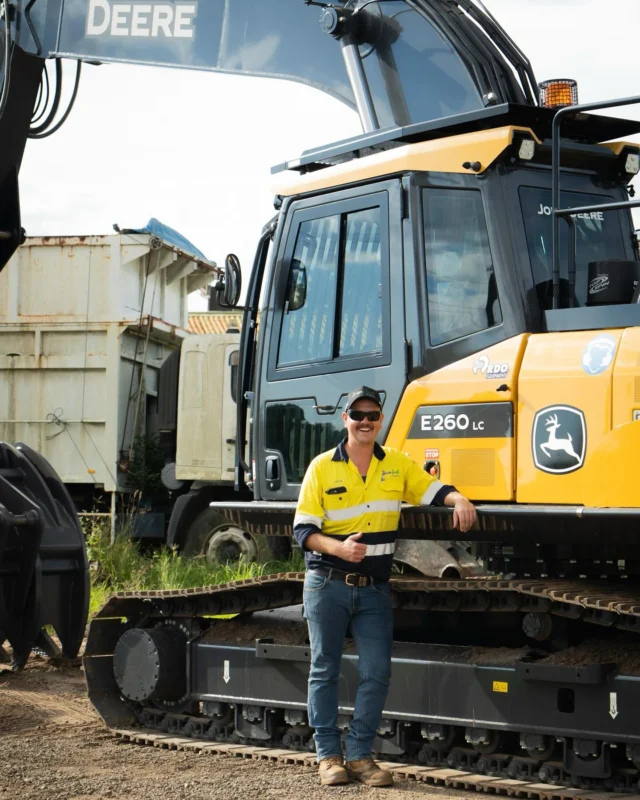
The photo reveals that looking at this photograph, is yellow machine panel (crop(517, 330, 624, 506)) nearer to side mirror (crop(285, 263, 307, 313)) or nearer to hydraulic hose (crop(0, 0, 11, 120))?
side mirror (crop(285, 263, 307, 313))

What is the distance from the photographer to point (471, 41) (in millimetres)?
6980

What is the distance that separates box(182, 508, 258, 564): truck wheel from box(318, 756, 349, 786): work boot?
7.26m

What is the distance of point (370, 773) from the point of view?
621cm

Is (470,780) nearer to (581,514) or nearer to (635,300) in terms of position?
(581,514)

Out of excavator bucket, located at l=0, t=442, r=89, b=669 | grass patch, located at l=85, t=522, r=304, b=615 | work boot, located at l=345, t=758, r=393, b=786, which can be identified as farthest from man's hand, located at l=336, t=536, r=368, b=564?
grass patch, located at l=85, t=522, r=304, b=615

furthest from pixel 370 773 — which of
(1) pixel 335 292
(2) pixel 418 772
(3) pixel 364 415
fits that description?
(1) pixel 335 292

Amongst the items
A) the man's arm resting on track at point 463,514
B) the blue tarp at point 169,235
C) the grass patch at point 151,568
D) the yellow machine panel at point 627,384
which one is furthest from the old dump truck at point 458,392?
the blue tarp at point 169,235

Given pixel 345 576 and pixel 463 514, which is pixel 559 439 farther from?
pixel 345 576

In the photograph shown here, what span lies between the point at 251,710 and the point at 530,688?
A: 5.98ft

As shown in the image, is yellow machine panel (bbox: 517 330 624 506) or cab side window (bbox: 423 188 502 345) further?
cab side window (bbox: 423 188 502 345)

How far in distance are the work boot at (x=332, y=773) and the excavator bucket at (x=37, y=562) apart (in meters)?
2.57

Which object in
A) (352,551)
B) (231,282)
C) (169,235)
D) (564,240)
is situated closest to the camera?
(352,551)

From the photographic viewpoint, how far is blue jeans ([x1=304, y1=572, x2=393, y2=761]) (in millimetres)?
6219

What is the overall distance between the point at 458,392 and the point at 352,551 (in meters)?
0.93
